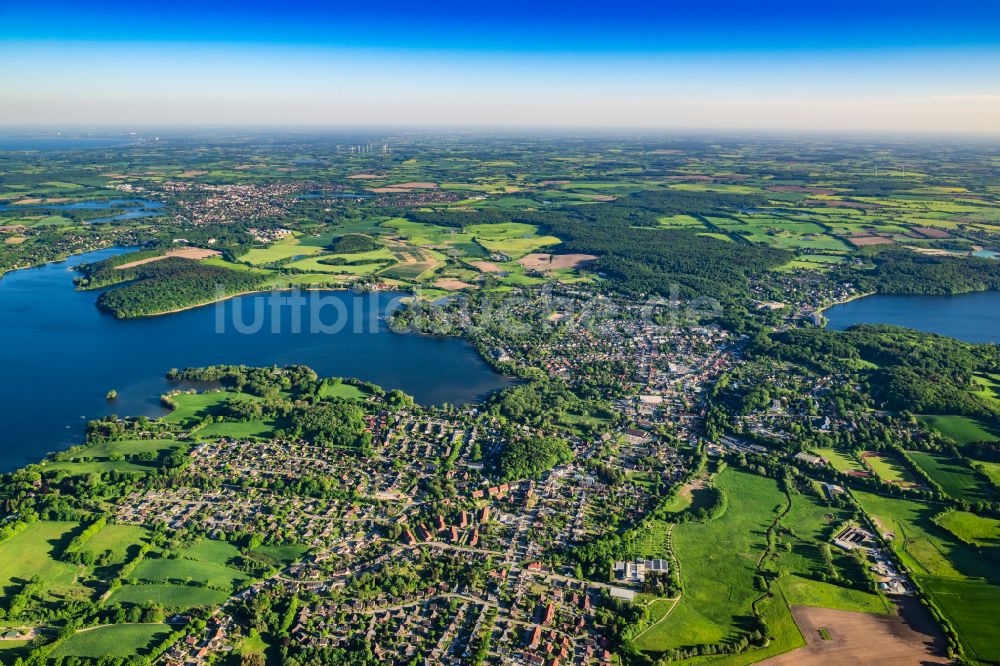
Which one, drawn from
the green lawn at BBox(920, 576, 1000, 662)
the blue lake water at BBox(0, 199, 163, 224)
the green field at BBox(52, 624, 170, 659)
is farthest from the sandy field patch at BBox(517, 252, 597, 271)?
the blue lake water at BBox(0, 199, 163, 224)

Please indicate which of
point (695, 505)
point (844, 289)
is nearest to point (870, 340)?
point (844, 289)

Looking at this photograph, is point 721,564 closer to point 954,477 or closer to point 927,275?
point 954,477

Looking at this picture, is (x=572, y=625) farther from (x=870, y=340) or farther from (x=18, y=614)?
(x=870, y=340)

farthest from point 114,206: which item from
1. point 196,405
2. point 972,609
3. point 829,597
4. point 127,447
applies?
point 972,609

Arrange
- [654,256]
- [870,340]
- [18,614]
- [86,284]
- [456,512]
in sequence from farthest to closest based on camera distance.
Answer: [654,256] → [86,284] → [870,340] → [456,512] → [18,614]

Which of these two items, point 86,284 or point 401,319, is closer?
point 401,319

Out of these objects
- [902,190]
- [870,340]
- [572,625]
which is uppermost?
[902,190]

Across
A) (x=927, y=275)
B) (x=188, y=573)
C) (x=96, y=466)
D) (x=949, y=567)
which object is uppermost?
(x=927, y=275)

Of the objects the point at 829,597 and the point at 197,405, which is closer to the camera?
the point at 829,597
